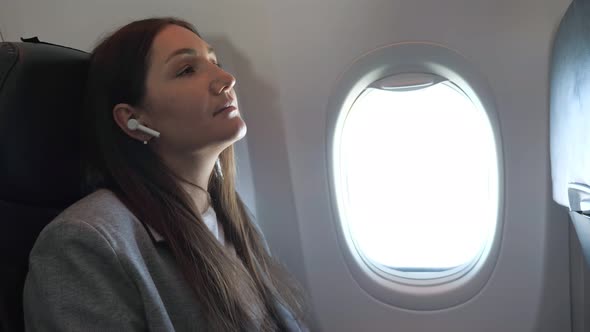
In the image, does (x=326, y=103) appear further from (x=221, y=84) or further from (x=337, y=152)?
(x=221, y=84)

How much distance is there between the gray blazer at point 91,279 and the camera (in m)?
0.88

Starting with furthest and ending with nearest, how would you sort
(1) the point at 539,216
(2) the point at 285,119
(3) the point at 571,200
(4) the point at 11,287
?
(2) the point at 285,119 → (1) the point at 539,216 → (3) the point at 571,200 → (4) the point at 11,287

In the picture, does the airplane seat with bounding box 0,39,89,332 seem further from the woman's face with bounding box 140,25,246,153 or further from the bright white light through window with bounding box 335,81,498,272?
the bright white light through window with bounding box 335,81,498,272

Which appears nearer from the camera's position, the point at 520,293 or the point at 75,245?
the point at 75,245

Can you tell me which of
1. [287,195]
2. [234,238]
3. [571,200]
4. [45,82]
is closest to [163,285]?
Result: [234,238]

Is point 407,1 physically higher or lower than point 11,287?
higher

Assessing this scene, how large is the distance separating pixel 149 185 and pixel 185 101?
0.21m

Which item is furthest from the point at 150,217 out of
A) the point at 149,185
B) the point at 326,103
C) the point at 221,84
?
the point at 326,103

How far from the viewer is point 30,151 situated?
1044 mm

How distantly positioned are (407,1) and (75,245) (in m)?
1.09

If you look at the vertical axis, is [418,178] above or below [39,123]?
below

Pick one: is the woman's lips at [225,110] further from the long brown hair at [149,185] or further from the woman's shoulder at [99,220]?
the woman's shoulder at [99,220]

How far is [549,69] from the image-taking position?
55.1 inches

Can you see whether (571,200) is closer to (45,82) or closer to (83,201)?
(83,201)
